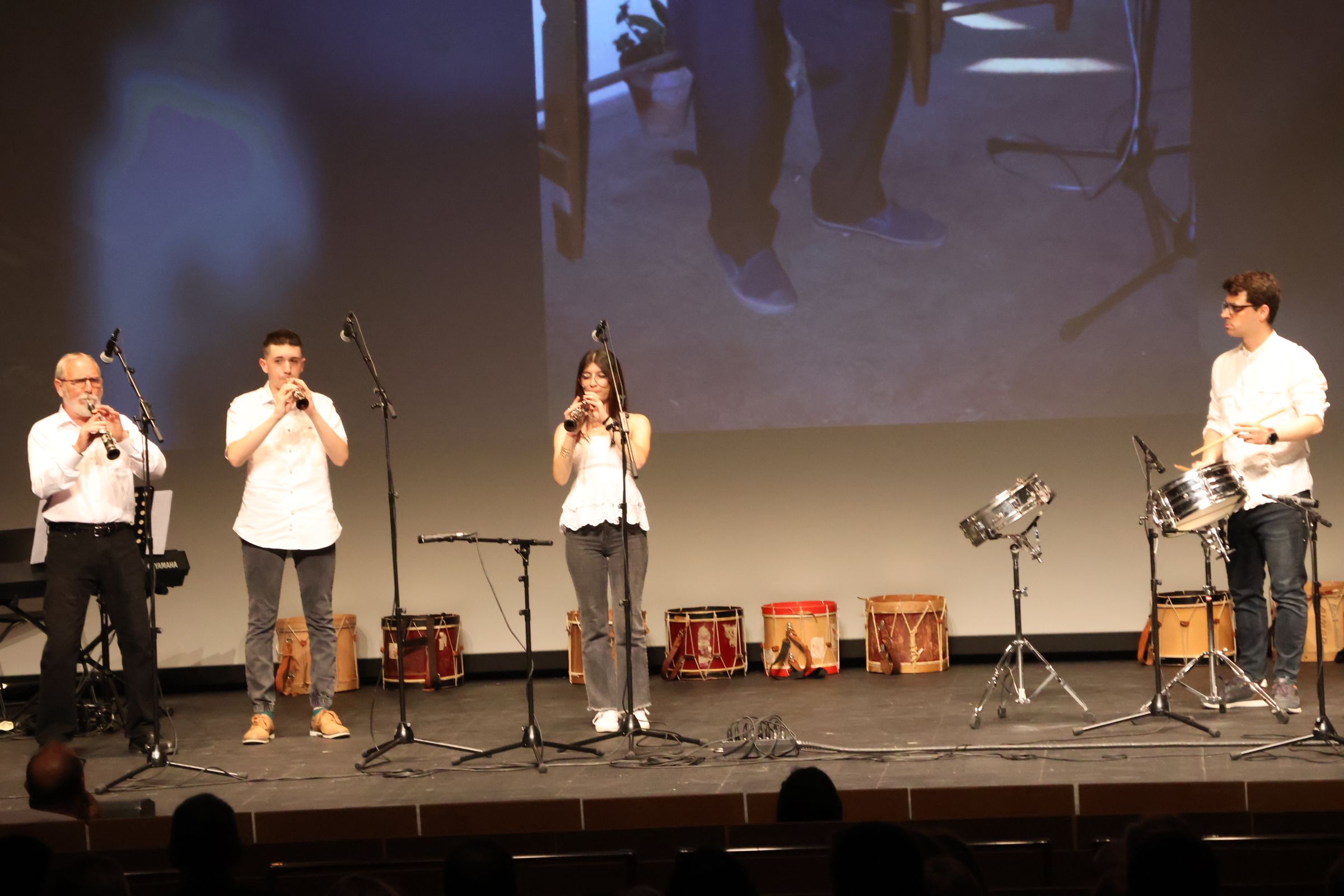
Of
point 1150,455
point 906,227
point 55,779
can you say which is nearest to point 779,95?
point 906,227

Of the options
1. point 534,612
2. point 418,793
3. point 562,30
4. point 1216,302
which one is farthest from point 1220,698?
point 562,30

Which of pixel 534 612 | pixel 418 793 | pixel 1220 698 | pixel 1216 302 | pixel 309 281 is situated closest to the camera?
pixel 418 793

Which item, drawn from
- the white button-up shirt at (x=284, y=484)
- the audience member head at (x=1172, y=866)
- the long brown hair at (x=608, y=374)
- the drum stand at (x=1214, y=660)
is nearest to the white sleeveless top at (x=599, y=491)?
the long brown hair at (x=608, y=374)

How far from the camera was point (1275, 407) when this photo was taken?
478cm

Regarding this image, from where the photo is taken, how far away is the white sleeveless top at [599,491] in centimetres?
493

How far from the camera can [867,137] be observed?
20.1ft

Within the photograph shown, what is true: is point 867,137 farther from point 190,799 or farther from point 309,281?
A: point 190,799

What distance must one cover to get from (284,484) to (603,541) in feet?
4.16

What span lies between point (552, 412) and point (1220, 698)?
324cm

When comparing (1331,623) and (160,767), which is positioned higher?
(1331,623)

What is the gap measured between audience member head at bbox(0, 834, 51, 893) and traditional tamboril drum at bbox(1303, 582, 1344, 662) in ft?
19.0

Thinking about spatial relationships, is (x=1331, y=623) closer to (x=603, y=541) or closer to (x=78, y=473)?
(x=603, y=541)

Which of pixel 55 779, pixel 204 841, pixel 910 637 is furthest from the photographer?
pixel 910 637

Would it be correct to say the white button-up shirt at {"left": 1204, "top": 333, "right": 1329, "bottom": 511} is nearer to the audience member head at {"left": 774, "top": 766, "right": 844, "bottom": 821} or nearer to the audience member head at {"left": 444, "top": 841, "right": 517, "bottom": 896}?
the audience member head at {"left": 774, "top": 766, "right": 844, "bottom": 821}
